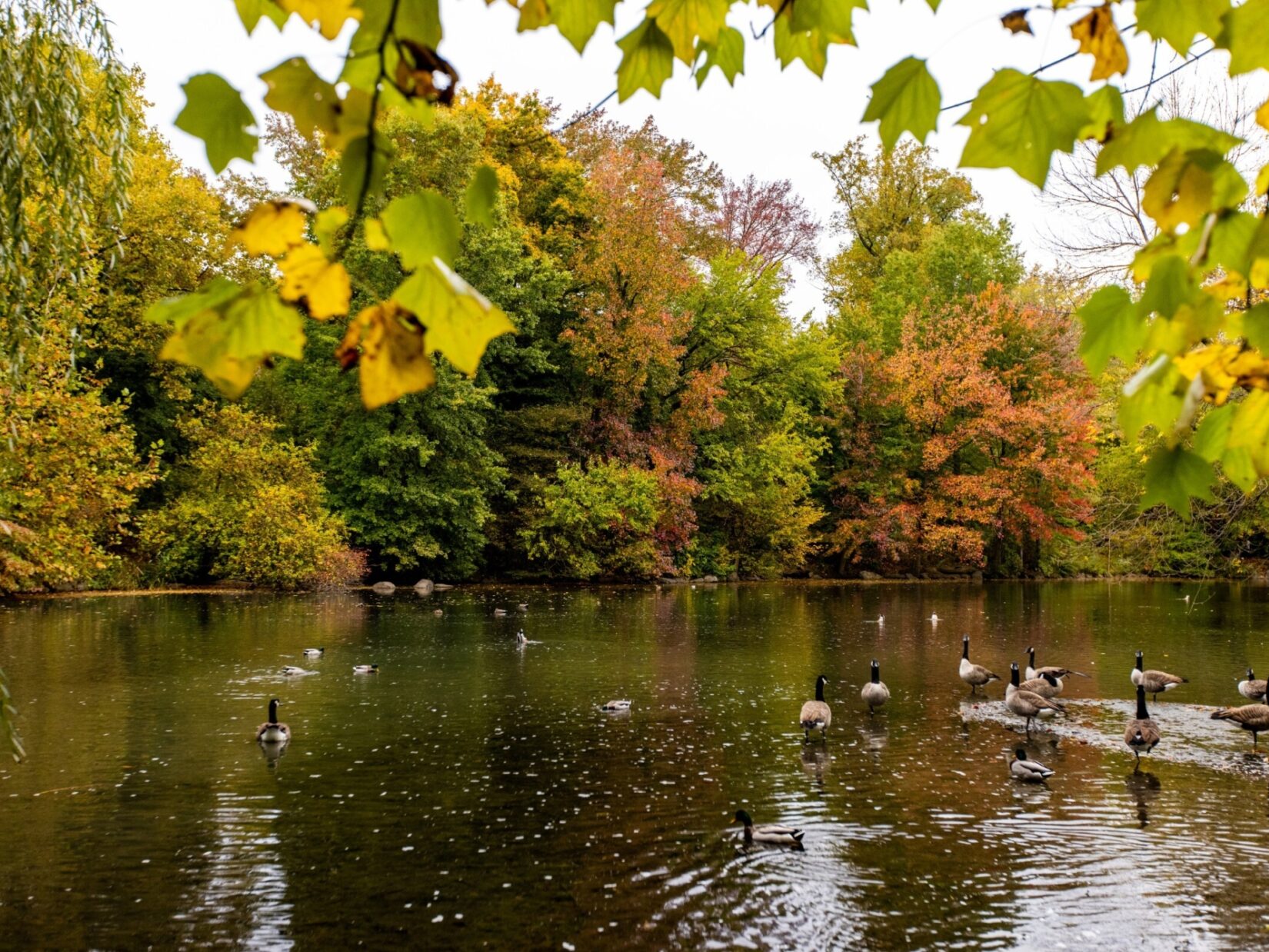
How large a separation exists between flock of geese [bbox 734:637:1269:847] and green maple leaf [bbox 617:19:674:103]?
7.38 meters

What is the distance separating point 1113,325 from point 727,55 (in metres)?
1.00

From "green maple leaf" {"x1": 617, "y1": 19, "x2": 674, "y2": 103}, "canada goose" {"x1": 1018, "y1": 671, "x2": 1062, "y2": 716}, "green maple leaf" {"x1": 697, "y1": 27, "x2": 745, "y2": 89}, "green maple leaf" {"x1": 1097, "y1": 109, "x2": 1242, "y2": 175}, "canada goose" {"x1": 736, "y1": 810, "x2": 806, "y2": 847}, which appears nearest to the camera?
"green maple leaf" {"x1": 1097, "y1": 109, "x2": 1242, "y2": 175}

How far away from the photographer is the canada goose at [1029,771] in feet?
33.0

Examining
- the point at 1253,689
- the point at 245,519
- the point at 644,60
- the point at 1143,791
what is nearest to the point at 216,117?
the point at 644,60

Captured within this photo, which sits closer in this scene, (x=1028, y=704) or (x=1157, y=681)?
(x=1028, y=704)

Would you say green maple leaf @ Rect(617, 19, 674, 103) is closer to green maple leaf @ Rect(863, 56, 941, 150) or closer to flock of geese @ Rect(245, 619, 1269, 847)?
green maple leaf @ Rect(863, 56, 941, 150)

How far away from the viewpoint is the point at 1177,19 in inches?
56.8

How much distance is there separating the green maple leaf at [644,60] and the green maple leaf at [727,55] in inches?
7.8

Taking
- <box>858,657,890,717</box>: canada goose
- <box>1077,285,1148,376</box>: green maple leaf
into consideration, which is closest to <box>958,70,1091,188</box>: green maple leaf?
<box>1077,285,1148,376</box>: green maple leaf

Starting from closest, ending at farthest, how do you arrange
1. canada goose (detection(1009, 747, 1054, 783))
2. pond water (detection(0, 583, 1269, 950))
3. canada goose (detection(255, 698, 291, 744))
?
pond water (detection(0, 583, 1269, 950)) → canada goose (detection(1009, 747, 1054, 783)) → canada goose (detection(255, 698, 291, 744))

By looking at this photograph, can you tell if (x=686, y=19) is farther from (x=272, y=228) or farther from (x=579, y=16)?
(x=272, y=228)

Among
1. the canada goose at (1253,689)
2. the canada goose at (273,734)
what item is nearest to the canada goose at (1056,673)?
the canada goose at (1253,689)

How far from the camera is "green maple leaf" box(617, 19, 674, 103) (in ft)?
5.88

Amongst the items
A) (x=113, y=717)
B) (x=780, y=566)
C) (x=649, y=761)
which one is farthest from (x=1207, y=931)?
(x=780, y=566)
